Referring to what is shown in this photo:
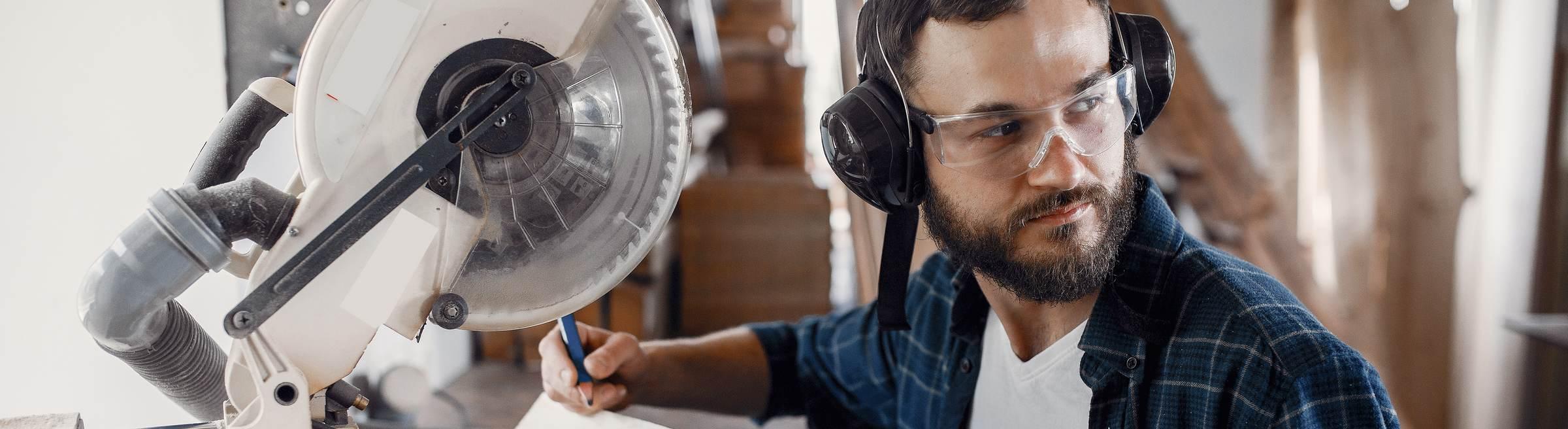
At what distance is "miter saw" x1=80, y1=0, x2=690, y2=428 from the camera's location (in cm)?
69

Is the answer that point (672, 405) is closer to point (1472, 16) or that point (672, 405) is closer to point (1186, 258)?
point (1186, 258)

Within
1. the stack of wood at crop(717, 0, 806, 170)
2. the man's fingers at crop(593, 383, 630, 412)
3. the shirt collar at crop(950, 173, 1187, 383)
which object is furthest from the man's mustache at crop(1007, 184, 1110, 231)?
the stack of wood at crop(717, 0, 806, 170)

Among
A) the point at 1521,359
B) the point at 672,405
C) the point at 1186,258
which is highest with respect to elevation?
the point at 1186,258

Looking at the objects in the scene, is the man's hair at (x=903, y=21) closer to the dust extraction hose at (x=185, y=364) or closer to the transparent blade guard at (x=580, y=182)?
the transparent blade guard at (x=580, y=182)

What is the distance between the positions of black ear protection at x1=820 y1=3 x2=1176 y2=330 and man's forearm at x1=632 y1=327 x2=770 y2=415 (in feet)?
1.39

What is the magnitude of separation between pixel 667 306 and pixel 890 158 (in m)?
2.28

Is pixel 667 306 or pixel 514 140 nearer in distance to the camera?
pixel 514 140

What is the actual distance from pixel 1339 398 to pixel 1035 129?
417mm

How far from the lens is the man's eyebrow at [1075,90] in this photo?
3.41 feet

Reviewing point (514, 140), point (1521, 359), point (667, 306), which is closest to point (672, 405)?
point (514, 140)

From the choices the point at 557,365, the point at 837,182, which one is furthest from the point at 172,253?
the point at 837,182

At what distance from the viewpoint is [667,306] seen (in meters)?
3.29

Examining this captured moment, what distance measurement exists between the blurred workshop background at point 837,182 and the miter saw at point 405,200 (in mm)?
392

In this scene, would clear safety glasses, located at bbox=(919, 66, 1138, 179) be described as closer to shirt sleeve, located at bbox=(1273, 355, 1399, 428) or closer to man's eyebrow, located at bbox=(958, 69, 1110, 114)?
man's eyebrow, located at bbox=(958, 69, 1110, 114)
